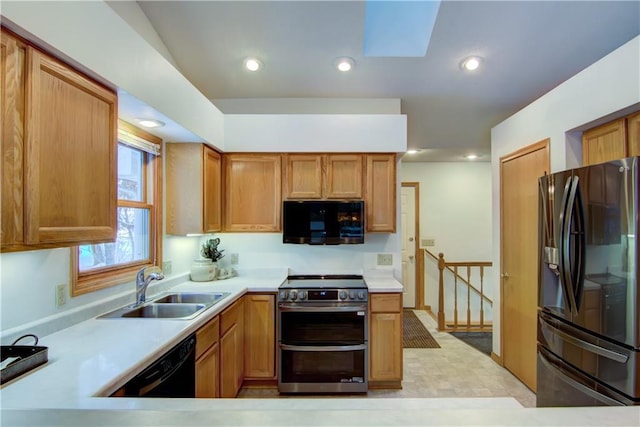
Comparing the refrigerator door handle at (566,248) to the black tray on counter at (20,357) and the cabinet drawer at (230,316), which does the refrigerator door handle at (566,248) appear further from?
the black tray on counter at (20,357)

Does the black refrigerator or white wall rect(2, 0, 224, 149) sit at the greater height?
white wall rect(2, 0, 224, 149)

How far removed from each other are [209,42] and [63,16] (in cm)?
170

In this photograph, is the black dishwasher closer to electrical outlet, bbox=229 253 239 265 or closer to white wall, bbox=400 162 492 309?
electrical outlet, bbox=229 253 239 265

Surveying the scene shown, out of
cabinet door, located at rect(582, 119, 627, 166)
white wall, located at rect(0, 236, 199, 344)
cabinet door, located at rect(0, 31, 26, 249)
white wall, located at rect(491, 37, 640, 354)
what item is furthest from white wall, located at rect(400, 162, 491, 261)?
cabinet door, located at rect(0, 31, 26, 249)

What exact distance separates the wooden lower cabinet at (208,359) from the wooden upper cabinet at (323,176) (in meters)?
1.45

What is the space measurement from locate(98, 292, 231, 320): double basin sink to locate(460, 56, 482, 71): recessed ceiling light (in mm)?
2989

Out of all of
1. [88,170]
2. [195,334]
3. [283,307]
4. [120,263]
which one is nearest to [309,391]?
[283,307]

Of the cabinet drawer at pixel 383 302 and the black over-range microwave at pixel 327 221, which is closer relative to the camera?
the cabinet drawer at pixel 383 302

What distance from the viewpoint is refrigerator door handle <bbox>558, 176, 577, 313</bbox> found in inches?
68.3

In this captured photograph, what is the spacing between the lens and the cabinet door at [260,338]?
268 cm

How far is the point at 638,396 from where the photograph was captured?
1.40 metres

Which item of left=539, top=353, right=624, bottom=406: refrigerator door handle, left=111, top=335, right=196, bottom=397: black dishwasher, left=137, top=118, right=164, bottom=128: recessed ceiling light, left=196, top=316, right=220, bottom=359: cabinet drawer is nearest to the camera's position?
left=111, top=335, right=196, bottom=397: black dishwasher

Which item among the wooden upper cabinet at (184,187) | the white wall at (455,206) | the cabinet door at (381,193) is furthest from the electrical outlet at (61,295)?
the white wall at (455,206)

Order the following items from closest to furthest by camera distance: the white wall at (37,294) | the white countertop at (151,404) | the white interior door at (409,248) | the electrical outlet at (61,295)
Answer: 1. the white countertop at (151,404)
2. the white wall at (37,294)
3. the electrical outlet at (61,295)
4. the white interior door at (409,248)
